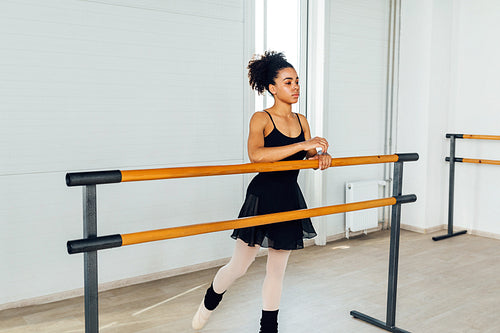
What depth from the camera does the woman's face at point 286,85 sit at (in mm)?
2361

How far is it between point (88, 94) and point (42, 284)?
3.94 feet

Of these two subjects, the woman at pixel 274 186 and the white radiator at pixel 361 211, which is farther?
the white radiator at pixel 361 211

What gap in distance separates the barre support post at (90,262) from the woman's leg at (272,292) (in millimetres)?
796

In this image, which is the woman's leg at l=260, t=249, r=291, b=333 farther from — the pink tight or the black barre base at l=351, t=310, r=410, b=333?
the black barre base at l=351, t=310, r=410, b=333

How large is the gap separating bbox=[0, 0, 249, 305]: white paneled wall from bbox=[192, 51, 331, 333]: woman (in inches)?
46.9

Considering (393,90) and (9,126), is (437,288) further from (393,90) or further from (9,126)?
(9,126)

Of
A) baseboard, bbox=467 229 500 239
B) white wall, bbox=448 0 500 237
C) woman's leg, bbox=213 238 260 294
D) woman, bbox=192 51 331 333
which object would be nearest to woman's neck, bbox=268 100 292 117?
woman, bbox=192 51 331 333

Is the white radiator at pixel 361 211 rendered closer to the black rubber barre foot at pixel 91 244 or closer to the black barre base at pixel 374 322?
the black barre base at pixel 374 322

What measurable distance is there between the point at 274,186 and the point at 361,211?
2.53 metres

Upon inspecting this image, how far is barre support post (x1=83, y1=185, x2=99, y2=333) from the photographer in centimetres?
173

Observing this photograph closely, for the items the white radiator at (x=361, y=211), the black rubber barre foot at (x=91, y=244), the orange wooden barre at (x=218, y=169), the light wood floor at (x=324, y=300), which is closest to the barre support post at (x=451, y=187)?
the light wood floor at (x=324, y=300)

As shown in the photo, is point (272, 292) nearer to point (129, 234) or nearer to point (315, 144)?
point (315, 144)

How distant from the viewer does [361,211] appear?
4672 millimetres

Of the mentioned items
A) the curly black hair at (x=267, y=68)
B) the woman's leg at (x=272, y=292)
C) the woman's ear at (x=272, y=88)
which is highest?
the curly black hair at (x=267, y=68)
